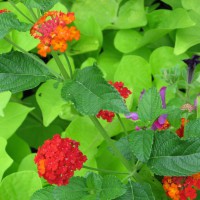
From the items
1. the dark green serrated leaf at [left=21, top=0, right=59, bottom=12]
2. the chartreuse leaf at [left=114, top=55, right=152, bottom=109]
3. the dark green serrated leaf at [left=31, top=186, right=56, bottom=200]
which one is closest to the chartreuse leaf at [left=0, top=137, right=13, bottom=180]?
the dark green serrated leaf at [left=31, top=186, right=56, bottom=200]

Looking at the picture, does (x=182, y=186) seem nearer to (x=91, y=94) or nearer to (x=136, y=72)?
(x=91, y=94)

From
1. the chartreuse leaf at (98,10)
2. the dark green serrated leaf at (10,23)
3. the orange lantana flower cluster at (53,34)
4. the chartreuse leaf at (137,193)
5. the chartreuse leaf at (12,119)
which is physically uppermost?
the dark green serrated leaf at (10,23)

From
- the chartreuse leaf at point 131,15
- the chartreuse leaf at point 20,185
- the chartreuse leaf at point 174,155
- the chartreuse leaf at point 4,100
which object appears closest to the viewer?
the chartreuse leaf at point 174,155

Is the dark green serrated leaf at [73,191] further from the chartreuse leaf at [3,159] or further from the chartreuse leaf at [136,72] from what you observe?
the chartreuse leaf at [136,72]

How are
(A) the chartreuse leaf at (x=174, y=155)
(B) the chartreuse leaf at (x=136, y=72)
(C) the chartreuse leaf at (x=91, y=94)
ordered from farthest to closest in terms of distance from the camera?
(B) the chartreuse leaf at (x=136, y=72), (A) the chartreuse leaf at (x=174, y=155), (C) the chartreuse leaf at (x=91, y=94)

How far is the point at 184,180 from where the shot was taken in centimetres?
83

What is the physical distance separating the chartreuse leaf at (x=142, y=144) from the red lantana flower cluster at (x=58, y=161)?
0.31 feet

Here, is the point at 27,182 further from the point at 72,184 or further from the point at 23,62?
the point at 23,62

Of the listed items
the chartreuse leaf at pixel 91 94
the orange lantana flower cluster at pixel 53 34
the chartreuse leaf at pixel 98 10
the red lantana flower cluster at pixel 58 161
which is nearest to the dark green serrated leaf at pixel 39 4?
the orange lantana flower cluster at pixel 53 34

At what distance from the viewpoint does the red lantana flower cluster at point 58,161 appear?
2.37 feet

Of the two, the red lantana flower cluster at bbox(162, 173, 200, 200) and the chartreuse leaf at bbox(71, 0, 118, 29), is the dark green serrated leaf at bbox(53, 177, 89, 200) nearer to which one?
the red lantana flower cluster at bbox(162, 173, 200, 200)

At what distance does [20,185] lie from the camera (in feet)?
3.42

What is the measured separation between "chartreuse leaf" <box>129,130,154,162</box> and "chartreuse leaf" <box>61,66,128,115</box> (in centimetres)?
12

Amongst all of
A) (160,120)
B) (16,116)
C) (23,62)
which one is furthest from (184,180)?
(16,116)
